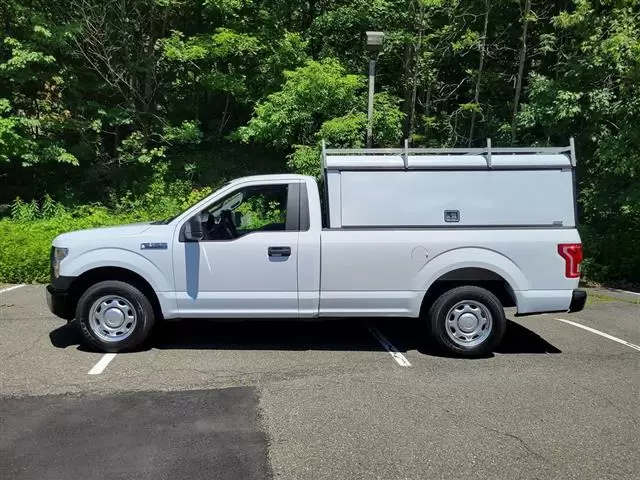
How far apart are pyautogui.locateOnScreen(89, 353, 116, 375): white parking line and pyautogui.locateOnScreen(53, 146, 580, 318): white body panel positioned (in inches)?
28.5

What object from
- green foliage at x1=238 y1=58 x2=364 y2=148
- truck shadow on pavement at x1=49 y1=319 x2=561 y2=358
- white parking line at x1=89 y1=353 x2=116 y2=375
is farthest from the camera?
green foliage at x1=238 y1=58 x2=364 y2=148

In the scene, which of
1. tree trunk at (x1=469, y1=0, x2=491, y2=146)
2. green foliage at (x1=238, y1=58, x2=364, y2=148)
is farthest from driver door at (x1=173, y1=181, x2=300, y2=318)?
tree trunk at (x1=469, y1=0, x2=491, y2=146)

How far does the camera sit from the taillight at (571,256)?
618cm

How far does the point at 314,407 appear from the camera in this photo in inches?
193

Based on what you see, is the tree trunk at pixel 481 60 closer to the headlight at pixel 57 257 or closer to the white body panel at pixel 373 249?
the white body panel at pixel 373 249

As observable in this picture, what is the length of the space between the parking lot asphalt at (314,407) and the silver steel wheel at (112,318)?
24cm

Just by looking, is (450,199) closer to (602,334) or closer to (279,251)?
(279,251)

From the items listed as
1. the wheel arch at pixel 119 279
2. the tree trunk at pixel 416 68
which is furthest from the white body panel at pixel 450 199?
the tree trunk at pixel 416 68

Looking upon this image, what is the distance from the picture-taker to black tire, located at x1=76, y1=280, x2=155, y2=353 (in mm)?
6254

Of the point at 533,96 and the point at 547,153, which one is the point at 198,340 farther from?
the point at 533,96

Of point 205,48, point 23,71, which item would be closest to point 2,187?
point 23,71

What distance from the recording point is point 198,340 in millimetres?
7035

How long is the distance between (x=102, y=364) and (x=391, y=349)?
313cm

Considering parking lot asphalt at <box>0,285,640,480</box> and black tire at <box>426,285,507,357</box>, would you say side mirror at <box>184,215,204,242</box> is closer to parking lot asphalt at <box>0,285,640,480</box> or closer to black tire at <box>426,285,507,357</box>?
parking lot asphalt at <box>0,285,640,480</box>
